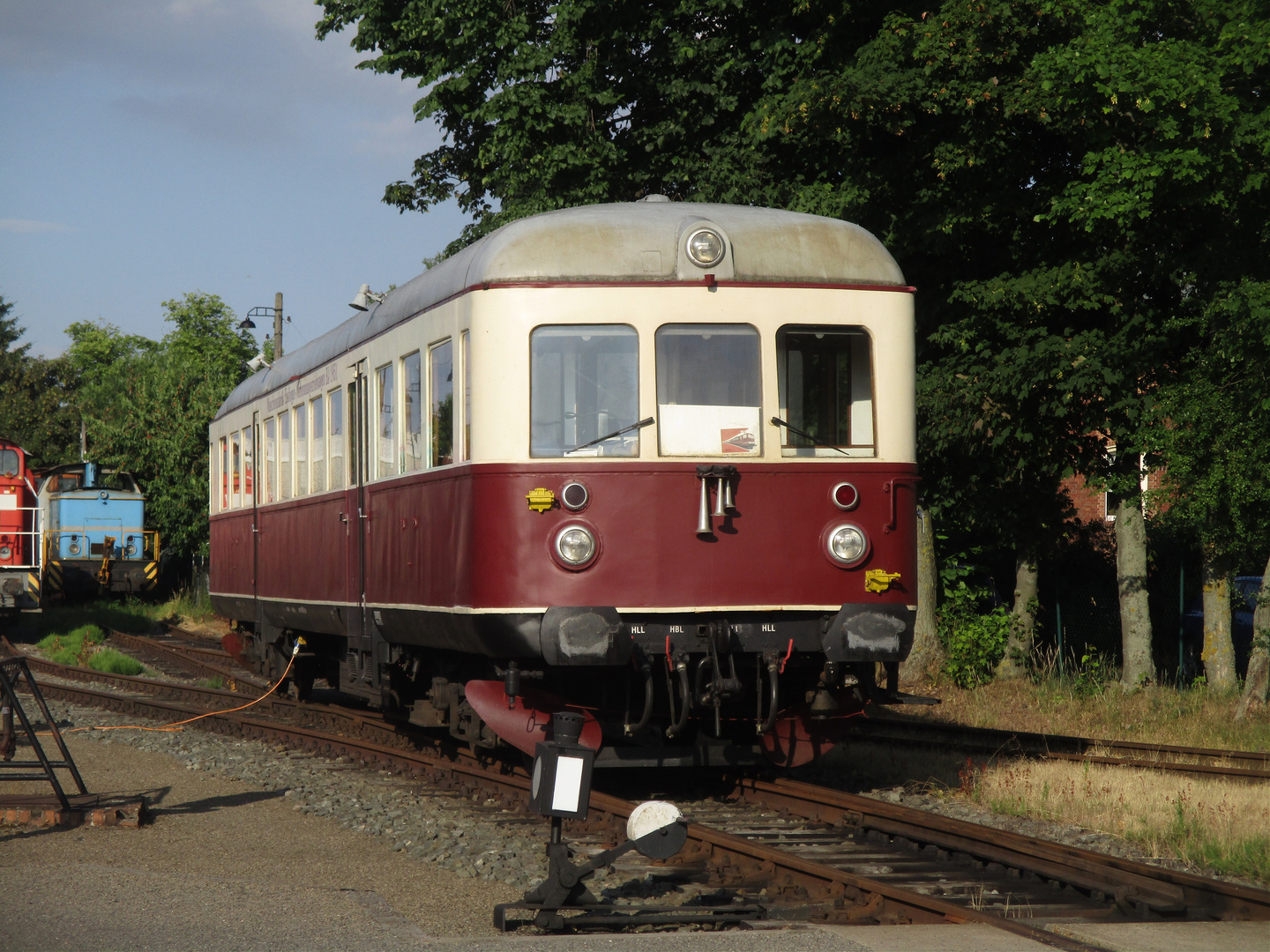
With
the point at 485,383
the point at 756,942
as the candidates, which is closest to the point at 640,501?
the point at 485,383

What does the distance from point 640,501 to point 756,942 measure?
3.21 m

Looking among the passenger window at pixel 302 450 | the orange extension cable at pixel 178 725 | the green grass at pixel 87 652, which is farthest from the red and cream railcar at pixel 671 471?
the green grass at pixel 87 652

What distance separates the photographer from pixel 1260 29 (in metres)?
11.9

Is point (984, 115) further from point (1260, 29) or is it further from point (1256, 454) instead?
point (1256, 454)

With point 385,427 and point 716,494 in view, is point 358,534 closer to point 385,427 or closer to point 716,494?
point 385,427

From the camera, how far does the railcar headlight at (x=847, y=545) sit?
8672 millimetres

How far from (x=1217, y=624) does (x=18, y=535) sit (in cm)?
1780

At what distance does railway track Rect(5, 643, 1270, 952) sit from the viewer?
20.9ft

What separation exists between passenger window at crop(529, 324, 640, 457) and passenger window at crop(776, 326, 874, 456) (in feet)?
3.11

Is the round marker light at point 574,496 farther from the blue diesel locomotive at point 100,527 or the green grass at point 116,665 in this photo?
the blue diesel locomotive at point 100,527

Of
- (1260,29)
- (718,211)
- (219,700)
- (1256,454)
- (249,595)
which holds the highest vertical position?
(1260,29)

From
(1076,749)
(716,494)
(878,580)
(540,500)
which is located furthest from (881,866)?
(1076,749)

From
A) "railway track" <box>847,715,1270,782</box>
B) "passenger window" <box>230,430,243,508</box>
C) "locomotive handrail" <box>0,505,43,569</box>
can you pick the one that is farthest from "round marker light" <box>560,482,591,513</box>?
"locomotive handrail" <box>0,505,43,569</box>

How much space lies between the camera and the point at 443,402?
9.27m
